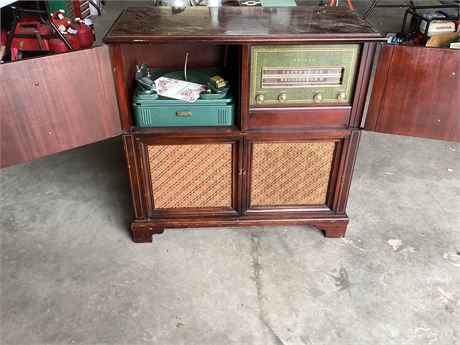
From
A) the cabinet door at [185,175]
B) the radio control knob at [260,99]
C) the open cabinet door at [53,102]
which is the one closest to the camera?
the open cabinet door at [53,102]

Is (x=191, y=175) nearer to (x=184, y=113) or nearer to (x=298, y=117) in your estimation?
(x=184, y=113)

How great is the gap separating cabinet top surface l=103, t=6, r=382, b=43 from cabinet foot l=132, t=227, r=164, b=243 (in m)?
0.81

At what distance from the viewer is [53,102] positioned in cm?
131

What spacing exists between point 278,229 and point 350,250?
328 mm

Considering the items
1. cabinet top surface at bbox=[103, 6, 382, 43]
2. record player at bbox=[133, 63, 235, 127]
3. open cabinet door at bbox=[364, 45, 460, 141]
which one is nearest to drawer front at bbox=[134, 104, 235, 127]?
record player at bbox=[133, 63, 235, 127]

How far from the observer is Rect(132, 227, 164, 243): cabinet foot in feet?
5.77

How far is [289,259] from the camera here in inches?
67.4

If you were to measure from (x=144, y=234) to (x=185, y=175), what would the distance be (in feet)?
1.13

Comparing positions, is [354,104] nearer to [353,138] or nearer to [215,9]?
[353,138]

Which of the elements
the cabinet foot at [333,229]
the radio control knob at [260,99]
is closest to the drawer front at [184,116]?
the radio control knob at [260,99]

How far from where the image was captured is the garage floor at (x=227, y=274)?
143 cm

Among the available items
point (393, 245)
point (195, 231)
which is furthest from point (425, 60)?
point (195, 231)

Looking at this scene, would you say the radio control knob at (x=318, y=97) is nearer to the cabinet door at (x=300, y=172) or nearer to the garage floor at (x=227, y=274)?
the cabinet door at (x=300, y=172)

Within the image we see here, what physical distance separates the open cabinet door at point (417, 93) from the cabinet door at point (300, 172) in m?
0.14
